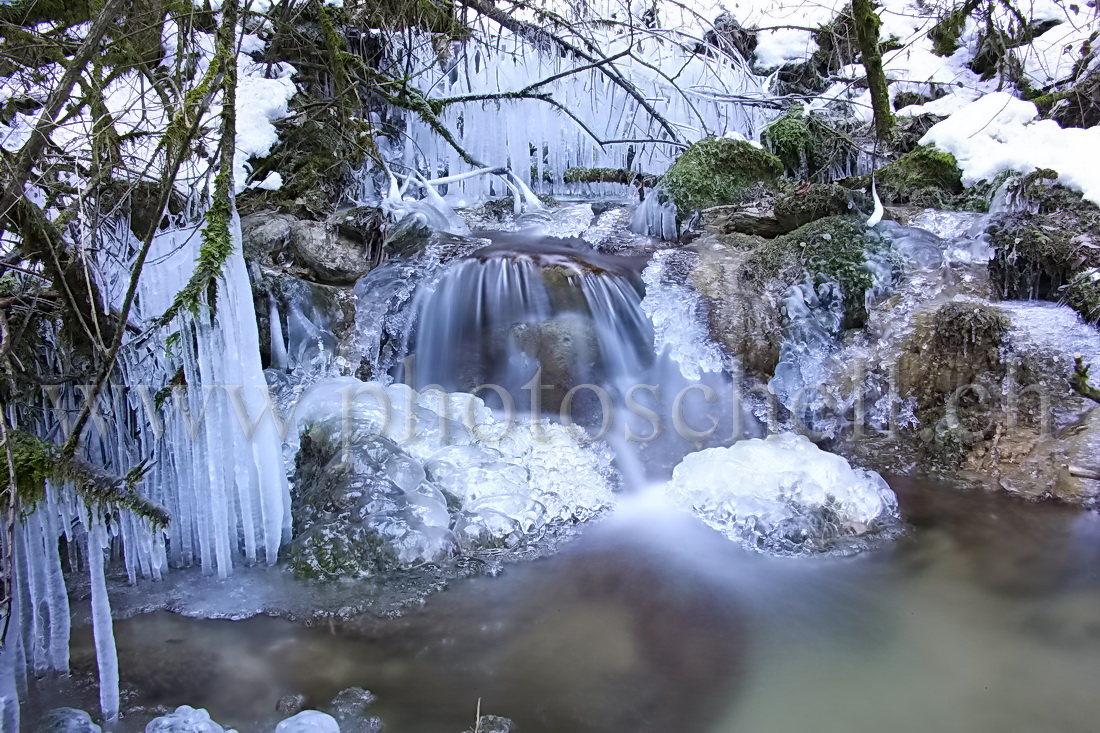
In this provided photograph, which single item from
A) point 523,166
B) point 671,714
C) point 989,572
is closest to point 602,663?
point 671,714

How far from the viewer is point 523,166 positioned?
7680 millimetres

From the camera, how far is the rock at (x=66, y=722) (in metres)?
2.07

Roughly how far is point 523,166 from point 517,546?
516 cm

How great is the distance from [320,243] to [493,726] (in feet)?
12.9

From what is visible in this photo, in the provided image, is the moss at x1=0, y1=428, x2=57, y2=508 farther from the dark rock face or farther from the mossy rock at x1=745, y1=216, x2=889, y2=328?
the mossy rock at x1=745, y1=216, x2=889, y2=328

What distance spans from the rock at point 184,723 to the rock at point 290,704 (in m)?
0.22

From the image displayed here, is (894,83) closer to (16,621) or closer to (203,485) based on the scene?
(203,485)

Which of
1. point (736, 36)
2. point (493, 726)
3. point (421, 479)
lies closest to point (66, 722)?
point (493, 726)

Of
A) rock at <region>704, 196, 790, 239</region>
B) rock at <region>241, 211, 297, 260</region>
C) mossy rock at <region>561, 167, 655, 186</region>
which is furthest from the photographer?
mossy rock at <region>561, 167, 655, 186</region>

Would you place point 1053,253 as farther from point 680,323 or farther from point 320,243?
point 320,243

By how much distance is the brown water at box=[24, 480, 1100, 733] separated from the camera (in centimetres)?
240

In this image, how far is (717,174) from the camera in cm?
636

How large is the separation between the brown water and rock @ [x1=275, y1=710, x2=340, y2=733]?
0.16 m

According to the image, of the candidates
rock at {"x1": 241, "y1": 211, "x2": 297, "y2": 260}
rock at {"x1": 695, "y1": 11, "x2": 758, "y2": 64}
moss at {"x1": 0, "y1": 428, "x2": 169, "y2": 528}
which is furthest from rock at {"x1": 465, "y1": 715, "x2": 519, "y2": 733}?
rock at {"x1": 695, "y1": 11, "x2": 758, "y2": 64}
